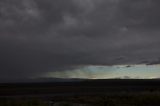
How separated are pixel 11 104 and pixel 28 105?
3.79m

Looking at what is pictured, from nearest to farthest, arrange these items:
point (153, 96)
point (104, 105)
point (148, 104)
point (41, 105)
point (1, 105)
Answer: point (41, 105) < point (1, 105) < point (104, 105) < point (148, 104) < point (153, 96)

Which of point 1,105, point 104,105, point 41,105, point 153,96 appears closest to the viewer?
point 41,105

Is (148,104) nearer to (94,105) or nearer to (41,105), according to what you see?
(94,105)

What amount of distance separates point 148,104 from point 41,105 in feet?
63.8

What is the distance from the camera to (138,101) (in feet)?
189

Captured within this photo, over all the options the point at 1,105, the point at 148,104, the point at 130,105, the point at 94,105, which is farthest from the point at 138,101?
the point at 1,105

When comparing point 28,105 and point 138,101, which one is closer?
point 28,105

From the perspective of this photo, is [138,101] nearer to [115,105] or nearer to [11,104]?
[115,105]

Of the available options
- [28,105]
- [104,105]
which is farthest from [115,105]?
[28,105]

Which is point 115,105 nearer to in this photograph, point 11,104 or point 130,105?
point 130,105

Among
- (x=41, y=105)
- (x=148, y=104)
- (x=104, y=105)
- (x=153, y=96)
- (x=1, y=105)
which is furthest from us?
(x=153, y=96)

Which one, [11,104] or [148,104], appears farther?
[148,104]

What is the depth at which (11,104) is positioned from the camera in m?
46.4

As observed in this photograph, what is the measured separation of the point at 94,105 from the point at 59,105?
6.83m
